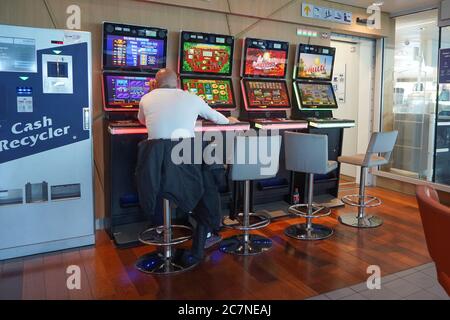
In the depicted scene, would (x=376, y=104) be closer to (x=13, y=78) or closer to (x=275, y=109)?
(x=275, y=109)


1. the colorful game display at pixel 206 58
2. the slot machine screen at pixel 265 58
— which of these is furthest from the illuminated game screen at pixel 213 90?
the slot machine screen at pixel 265 58

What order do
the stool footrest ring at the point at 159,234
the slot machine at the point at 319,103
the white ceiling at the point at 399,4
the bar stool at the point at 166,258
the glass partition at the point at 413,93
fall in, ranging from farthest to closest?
the glass partition at the point at 413,93
the white ceiling at the point at 399,4
the slot machine at the point at 319,103
the stool footrest ring at the point at 159,234
the bar stool at the point at 166,258

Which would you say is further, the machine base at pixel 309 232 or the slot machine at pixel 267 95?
the slot machine at pixel 267 95

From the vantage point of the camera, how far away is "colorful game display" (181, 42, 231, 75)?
4035 mm

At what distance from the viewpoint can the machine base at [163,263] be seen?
2.96 m

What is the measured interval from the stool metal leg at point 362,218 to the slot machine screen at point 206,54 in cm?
193

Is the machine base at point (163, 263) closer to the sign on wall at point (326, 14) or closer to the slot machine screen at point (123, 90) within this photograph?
the slot machine screen at point (123, 90)

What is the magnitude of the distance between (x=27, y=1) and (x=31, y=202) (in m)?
1.84

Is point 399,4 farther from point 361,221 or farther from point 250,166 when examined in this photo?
point 250,166

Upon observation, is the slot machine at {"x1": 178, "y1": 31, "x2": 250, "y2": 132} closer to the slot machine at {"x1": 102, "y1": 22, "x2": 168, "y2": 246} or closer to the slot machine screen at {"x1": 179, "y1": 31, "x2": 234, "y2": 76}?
the slot machine screen at {"x1": 179, "y1": 31, "x2": 234, "y2": 76}

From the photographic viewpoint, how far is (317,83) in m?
4.97

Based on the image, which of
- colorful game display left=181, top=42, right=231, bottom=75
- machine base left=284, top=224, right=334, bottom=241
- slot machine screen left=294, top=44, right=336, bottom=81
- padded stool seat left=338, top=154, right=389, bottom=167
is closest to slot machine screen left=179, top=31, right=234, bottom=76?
colorful game display left=181, top=42, right=231, bottom=75

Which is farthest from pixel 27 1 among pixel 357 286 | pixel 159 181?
pixel 357 286

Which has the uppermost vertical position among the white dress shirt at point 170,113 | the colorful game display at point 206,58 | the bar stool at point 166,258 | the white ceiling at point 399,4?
the white ceiling at point 399,4
